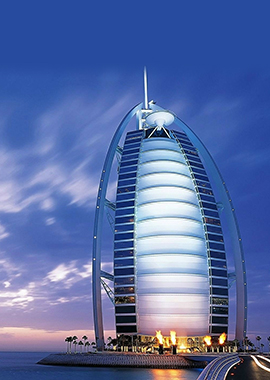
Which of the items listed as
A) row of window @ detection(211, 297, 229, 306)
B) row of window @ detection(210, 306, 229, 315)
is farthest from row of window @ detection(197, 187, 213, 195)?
row of window @ detection(210, 306, 229, 315)

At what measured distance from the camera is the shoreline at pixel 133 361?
91.9 m

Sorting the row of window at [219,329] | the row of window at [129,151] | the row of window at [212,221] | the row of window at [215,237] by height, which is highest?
the row of window at [129,151]

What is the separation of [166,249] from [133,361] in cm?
3248

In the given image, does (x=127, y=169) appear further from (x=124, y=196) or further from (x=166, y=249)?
(x=166, y=249)

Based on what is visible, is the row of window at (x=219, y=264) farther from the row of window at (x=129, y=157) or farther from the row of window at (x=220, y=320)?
the row of window at (x=129, y=157)

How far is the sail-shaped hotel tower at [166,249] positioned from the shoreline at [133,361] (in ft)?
29.7

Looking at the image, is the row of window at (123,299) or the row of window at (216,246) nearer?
the row of window at (123,299)

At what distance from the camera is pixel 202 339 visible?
116875mm

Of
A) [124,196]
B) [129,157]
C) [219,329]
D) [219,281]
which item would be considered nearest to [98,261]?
→ [124,196]

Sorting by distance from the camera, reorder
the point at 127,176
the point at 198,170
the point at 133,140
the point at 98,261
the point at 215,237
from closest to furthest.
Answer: the point at 98,261 < the point at 215,237 < the point at 127,176 < the point at 198,170 < the point at 133,140

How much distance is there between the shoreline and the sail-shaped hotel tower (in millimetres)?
9056

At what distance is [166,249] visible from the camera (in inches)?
4685

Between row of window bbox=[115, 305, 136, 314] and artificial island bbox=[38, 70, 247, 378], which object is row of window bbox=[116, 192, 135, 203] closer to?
artificial island bbox=[38, 70, 247, 378]

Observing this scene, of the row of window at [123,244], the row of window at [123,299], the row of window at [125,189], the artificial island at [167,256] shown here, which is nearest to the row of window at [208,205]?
the artificial island at [167,256]
